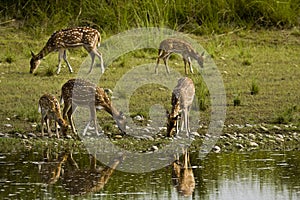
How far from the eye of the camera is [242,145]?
10.9m

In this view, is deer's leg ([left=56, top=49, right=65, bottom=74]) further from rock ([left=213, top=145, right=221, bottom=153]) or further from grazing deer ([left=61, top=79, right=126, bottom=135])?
rock ([left=213, top=145, right=221, bottom=153])

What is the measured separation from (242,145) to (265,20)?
291 inches

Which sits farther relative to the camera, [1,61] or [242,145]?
[1,61]

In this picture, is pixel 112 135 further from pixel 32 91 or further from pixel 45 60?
pixel 45 60

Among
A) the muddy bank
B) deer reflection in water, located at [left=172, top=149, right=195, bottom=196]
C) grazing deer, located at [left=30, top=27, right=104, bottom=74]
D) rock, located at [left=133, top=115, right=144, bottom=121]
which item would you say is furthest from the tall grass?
deer reflection in water, located at [left=172, top=149, right=195, bottom=196]

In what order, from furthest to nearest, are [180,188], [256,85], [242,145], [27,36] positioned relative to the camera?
[27,36]
[256,85]
[242,145]
[180,188]

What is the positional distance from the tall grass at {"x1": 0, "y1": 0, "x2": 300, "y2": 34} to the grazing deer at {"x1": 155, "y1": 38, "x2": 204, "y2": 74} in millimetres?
1212

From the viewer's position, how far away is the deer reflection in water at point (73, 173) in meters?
9.01

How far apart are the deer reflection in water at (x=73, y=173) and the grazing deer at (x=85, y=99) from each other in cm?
119

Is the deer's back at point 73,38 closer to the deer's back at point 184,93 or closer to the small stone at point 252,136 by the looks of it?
the deer's back at point 184,93

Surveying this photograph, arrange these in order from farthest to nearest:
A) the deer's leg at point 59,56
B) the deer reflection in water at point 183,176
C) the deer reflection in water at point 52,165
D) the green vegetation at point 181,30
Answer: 1. the deer's leg at point 59,56
2. the green vegetation at point 181,30
3. the deer reflection in water at point 52,165
4. the deer reflection in water at point 183,176

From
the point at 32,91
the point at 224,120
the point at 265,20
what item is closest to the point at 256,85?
the point at 224,120

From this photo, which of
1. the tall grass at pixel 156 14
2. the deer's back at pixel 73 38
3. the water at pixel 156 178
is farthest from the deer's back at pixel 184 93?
the tall grass at pixel 156 14

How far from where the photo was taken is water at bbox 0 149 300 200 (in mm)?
8641
